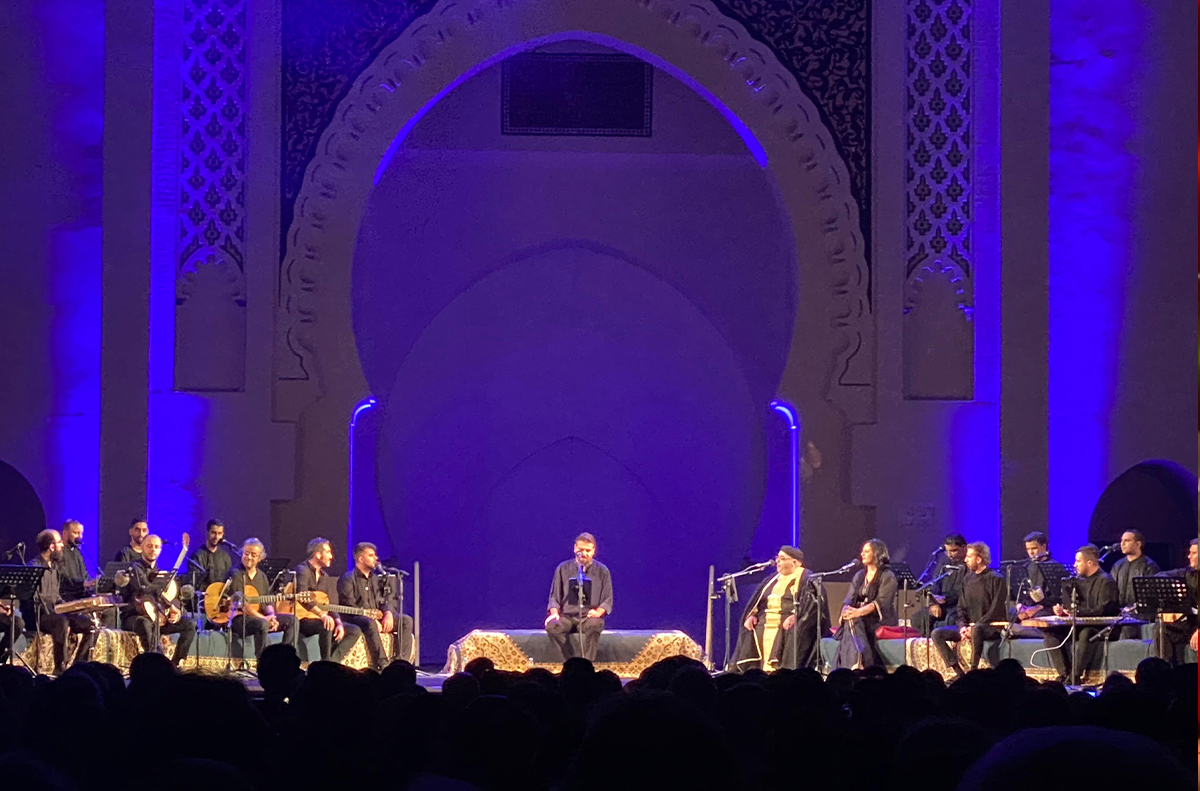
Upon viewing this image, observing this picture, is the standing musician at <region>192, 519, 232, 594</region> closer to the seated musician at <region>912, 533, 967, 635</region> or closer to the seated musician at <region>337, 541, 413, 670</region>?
the seated musician at <region>337, 541, 413, 670</region>

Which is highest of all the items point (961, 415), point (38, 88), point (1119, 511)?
point (38, 88)

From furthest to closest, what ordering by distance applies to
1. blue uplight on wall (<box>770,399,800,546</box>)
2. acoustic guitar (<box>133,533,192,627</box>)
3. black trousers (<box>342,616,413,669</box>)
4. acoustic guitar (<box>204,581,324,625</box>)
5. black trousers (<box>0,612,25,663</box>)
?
blue uplight on wall (<box>770,399,800,546</box>) → black trousers (<box>342,616,413,669</box>) → acoustic guitar (<box>204,581,324,625</box>) → acoustic guitar (<box>133,533,192,627</box>) → black trousers (<box>0,612,25,663</box>)

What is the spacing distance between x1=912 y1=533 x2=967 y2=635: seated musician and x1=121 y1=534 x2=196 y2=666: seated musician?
5.59m

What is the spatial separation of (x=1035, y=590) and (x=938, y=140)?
3985mm

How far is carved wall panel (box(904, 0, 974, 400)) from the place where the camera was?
12906 mm

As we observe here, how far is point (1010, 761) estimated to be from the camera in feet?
6.21

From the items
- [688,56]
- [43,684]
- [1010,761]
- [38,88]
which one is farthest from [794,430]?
[1010,761]

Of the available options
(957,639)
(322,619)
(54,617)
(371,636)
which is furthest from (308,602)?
(957,639)

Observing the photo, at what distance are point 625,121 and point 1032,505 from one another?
5817 millimetres

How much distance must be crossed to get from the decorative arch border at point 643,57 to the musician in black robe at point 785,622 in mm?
1652

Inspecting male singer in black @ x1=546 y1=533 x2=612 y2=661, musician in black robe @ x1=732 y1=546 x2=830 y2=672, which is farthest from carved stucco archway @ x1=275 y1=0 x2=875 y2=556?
Result: male singer in black @ x1=546 y1=533 x2=612 y2=661

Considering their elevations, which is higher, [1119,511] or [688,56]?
[688,56]

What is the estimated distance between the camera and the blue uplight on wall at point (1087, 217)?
13.0 m

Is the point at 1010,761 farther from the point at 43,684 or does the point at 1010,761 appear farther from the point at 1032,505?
the point at 1032,505
